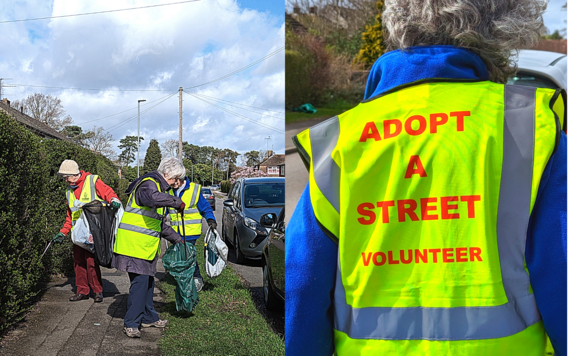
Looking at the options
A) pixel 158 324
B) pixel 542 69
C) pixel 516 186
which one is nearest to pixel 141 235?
pixel 158 324

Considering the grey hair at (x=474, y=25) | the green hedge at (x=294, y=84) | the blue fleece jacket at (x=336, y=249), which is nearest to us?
the blue fleece jacket at (x=336, y=249)

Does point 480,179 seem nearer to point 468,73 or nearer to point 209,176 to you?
point 468,73

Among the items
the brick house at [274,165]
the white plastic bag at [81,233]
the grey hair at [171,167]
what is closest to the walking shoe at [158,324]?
the white plastic bag at [81,233]

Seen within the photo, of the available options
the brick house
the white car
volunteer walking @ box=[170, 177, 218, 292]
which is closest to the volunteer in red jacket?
volunteer walking @ box=[170, 177, 218, 292]

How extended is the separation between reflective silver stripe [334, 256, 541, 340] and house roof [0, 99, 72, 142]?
2399 mm

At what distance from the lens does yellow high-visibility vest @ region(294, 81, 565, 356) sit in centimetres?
76

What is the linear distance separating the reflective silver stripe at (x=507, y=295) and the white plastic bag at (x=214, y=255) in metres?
2.54

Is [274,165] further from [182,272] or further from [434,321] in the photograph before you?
[182,272]

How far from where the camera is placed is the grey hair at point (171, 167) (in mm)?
3045

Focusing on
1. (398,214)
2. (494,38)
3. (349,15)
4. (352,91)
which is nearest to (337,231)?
(398,214)

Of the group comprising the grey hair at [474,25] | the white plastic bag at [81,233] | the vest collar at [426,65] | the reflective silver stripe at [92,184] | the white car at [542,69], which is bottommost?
the white plastic bag at [81,233]

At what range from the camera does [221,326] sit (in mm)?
2855

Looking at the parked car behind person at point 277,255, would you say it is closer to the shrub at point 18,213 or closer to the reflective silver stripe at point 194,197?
the shrub at point 18,213

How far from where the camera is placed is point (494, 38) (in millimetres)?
877
